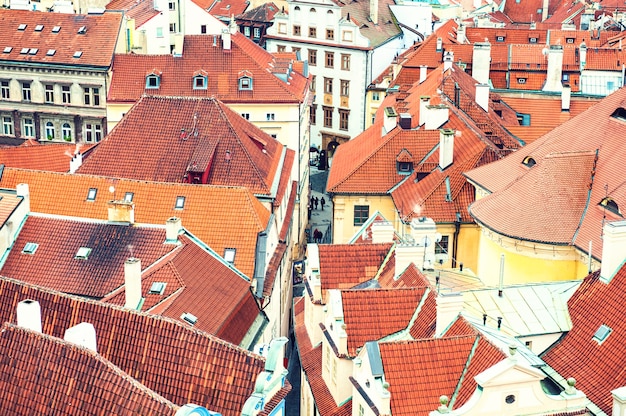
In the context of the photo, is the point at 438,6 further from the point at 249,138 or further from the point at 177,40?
the point at 249,138

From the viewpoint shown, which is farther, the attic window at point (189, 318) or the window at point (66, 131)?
the window at point (66, 131)

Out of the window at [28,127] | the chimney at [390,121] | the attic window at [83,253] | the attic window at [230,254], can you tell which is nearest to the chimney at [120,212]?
the attic window at [83,253]

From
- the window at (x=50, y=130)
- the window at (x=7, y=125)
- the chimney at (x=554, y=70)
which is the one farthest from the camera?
the chimney at (x=554, y=70)

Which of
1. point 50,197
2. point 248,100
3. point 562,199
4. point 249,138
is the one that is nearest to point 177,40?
point 248,100

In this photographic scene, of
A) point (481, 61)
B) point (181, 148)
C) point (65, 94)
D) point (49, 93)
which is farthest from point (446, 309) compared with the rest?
point (481, 61)

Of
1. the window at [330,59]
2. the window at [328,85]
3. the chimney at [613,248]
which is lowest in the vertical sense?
the window at [328,85]

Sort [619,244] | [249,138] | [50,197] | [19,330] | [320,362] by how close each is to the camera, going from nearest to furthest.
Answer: [19,330] < [619,244] < [320,362] < [50,197] < [249,138]

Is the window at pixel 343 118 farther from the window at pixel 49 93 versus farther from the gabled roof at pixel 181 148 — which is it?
the gabled roof at pixel 181 148

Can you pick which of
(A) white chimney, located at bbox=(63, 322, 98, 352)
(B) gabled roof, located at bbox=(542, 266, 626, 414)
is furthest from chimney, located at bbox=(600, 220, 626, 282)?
(A) white chimney, located at bbox=(63, 322, 98, 352)

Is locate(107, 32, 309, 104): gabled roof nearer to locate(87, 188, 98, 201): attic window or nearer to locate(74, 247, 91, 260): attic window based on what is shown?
locate(87, 188, 98, 201): attic window
